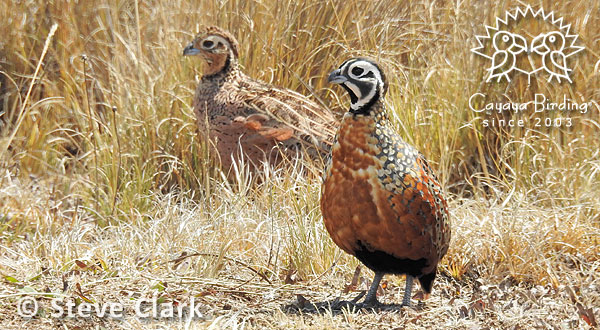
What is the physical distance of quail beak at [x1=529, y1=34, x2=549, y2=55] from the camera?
5.94 m

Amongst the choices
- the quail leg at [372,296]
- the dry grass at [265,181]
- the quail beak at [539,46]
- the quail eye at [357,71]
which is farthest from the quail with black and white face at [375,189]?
the quail beak at [539,46]

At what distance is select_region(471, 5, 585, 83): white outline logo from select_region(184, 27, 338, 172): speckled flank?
47.8 inches

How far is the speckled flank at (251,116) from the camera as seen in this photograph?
5637mm

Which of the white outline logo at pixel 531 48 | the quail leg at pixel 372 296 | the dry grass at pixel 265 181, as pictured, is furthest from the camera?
the white outline logo at pixel 531 48

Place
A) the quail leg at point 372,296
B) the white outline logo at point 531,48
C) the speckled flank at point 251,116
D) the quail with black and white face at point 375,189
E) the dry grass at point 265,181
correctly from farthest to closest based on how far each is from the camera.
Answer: the white outline logo at point 531,48, the speckled flank at point 251,116, the dry grass at point 265,181, the quail leg at point 372,296, the quail with black and white face at point 375,189

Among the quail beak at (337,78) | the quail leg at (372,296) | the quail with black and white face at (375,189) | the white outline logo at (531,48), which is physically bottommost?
the quail leg at (372,296)

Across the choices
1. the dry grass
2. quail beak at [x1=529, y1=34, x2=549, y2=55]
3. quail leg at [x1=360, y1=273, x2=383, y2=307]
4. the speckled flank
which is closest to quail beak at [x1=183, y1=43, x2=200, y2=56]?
the speckled flank

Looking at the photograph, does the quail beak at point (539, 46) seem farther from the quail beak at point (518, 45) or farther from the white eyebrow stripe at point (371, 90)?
the white eyebrow stripe at point (371, 90)

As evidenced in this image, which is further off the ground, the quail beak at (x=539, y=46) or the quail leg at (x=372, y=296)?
the quail beak at (x=539, y=46)

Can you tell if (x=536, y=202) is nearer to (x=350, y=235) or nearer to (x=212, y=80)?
(x=350, y=235)

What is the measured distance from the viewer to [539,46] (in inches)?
233

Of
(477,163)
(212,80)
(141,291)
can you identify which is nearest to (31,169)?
(212,80)

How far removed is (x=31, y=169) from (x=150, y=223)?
1.74 meters

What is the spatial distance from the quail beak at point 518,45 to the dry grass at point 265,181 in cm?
23
